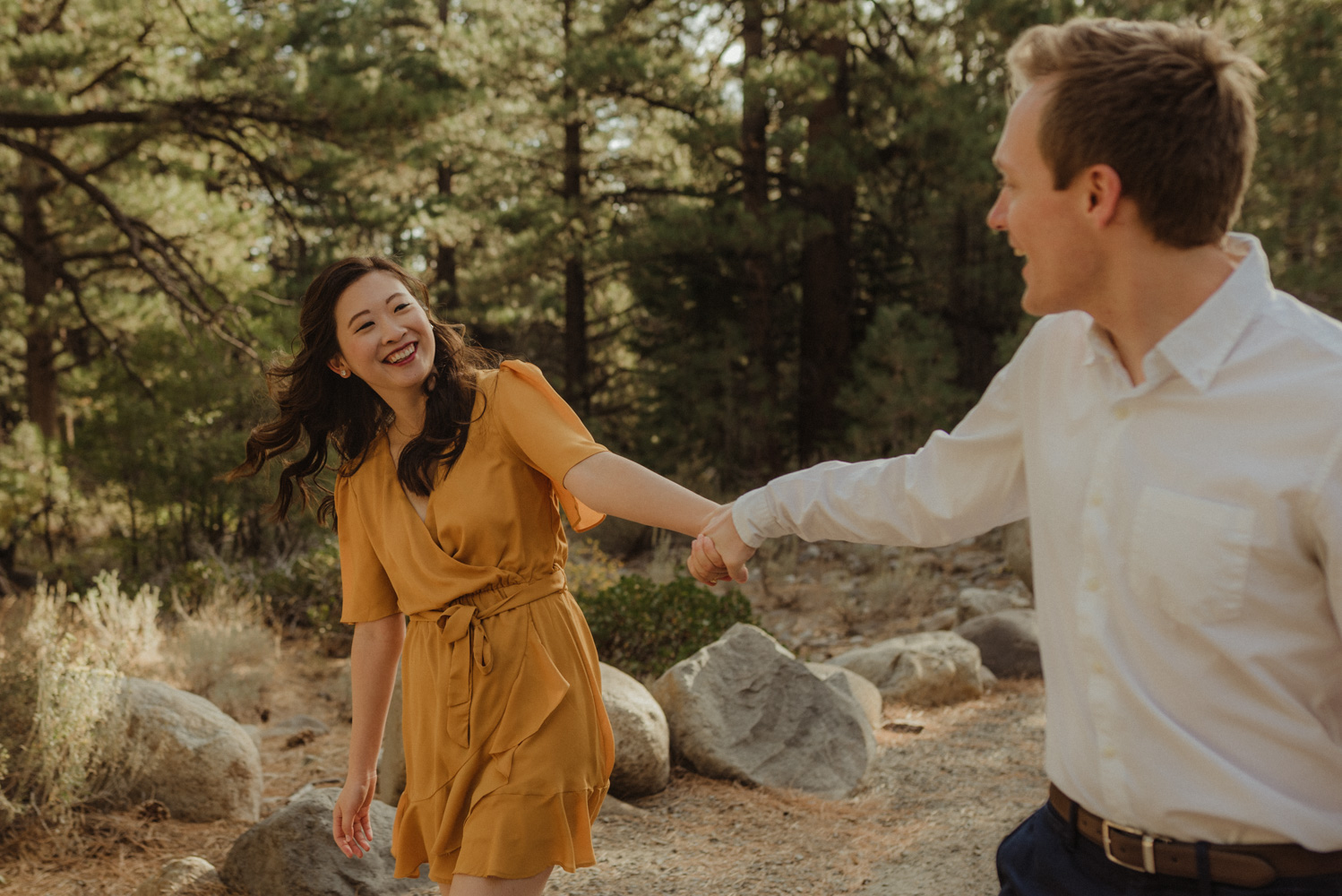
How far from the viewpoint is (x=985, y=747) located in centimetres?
557

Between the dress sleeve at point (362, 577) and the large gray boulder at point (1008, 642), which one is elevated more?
the dress sleeve at point (362, 577)

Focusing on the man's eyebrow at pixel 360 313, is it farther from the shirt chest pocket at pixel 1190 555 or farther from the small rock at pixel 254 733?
the small rock at pixel 254 733

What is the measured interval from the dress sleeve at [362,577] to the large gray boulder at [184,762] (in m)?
2.66

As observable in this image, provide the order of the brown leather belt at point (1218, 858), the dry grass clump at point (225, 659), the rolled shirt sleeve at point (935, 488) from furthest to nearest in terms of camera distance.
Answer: the dry grass clump at point (225, 659) → the rolled shirt sleeve at point (935, 488) → the brown leather belt at point (1218, 858)

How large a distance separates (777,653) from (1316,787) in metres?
3.95

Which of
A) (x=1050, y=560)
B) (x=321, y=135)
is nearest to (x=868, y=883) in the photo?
(x=1050, y=560)

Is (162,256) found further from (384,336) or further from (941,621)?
(384,336)

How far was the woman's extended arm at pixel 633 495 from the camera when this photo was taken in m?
2.18

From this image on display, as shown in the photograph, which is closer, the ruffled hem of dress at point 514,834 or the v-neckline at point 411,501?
the ruffled hem of dress at point 514,834

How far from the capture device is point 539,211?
45.2 ft

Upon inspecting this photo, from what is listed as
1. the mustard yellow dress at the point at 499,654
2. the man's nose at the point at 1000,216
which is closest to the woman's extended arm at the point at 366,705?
the mustard yellow dress at the point at 499,654

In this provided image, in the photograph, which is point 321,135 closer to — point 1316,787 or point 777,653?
point 777,653

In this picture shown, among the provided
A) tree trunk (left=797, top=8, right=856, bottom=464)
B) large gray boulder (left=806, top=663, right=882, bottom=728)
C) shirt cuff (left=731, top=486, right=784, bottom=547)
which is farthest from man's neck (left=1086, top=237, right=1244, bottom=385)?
tree trunk (left=797, top=8, right=856, bottom=464)

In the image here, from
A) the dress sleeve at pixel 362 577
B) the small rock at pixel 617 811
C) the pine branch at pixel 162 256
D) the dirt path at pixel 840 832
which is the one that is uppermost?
the pine branch at pixel 162 256
